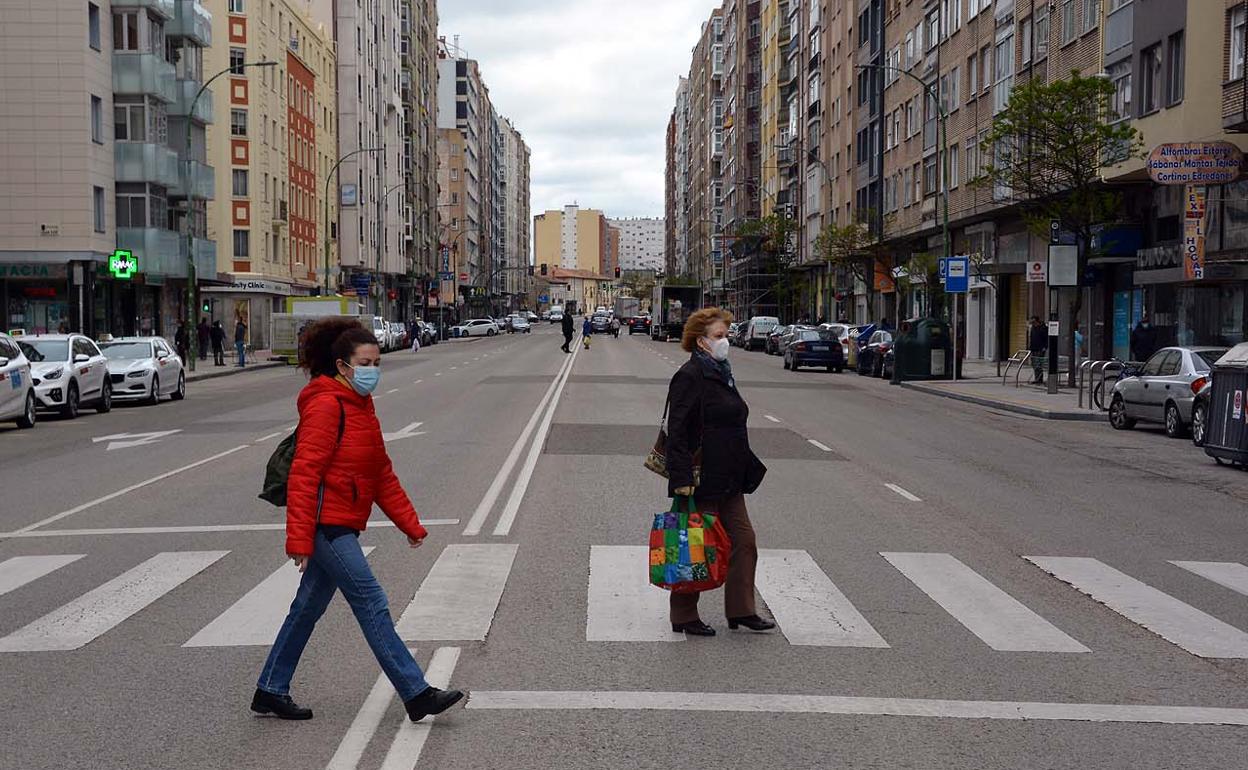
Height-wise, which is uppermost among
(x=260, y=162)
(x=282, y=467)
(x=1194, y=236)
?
(x=260, y=162)

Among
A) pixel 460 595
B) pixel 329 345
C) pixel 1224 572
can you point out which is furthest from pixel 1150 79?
pixel 329 345

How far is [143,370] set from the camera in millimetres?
29688

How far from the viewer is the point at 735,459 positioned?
7355 millimetres

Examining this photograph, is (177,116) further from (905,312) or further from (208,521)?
(208,521)

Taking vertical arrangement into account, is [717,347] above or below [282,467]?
above

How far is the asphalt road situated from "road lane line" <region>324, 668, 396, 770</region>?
2cm

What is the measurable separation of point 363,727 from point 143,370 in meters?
25.8

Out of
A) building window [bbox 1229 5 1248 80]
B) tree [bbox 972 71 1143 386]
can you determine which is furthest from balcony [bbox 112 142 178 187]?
building window [bbox 1229 5 1248 80]

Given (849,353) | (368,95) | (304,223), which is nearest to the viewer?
(849,353)

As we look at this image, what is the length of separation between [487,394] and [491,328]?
273 feet

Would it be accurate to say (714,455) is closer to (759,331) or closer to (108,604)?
(108,604)

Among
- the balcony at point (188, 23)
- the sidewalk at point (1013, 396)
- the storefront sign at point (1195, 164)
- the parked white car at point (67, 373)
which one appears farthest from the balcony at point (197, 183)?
the storefront sign at point (1195, 164)

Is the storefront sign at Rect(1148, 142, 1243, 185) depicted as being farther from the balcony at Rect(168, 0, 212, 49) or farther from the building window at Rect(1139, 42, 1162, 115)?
the balcony at Rect(168, 0, 212, 49)

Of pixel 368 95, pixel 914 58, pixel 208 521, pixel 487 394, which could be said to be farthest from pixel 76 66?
pixel 368 95
